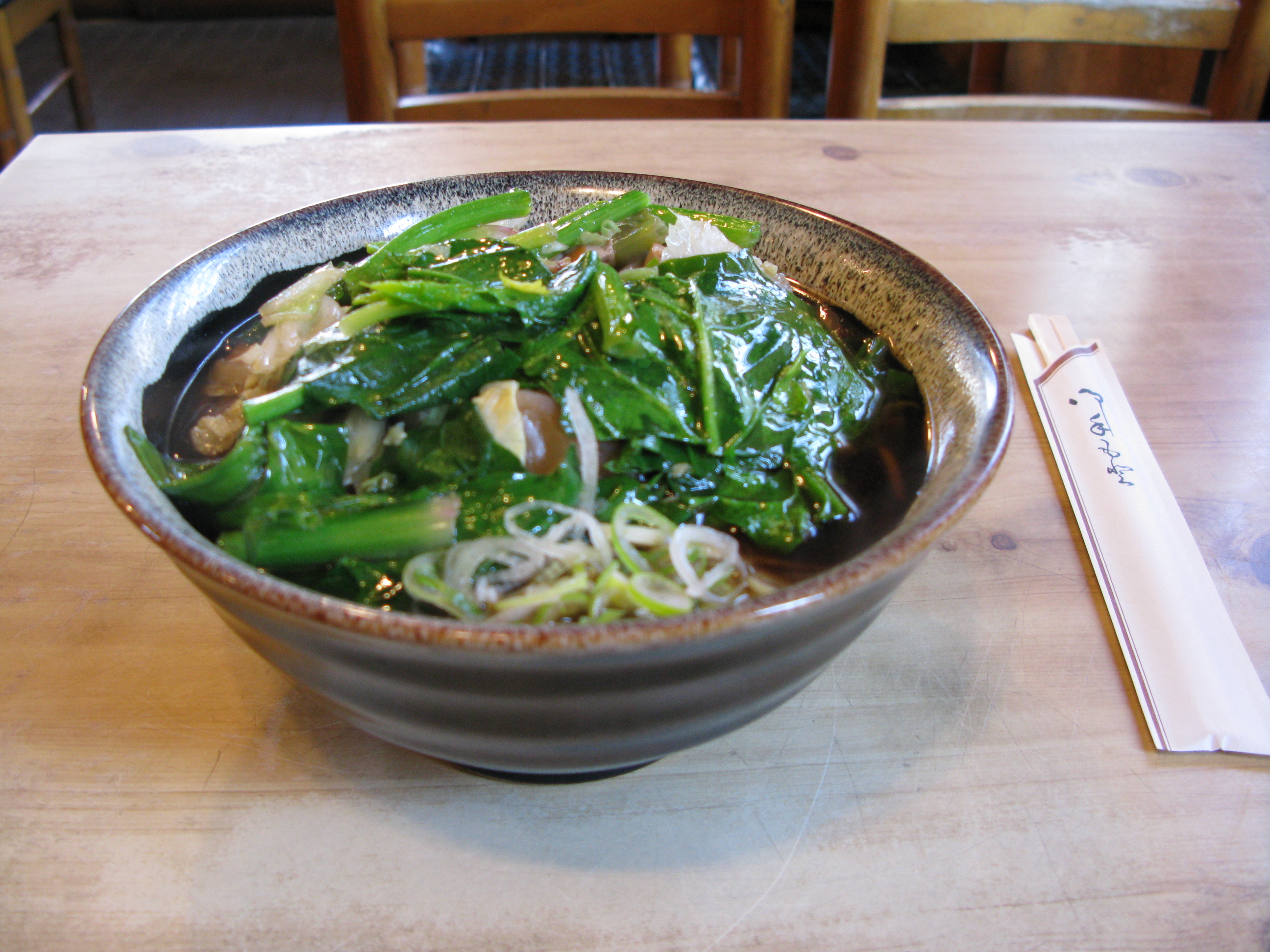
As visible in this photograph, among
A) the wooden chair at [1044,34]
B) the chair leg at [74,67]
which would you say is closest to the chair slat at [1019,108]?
the wooden chair at [1044,34]

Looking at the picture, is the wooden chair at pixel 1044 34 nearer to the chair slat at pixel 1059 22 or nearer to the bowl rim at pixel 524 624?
the chair slat at pixel 1059 22

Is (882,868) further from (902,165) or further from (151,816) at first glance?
(902,165)

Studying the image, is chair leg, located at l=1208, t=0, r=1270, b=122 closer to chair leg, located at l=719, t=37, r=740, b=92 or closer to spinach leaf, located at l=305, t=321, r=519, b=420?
chair leg, located at l=719, t=37, r=740, b=92

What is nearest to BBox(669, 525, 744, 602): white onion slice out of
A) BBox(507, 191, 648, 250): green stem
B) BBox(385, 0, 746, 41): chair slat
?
BBox(507, 191, 648, 250): green stem

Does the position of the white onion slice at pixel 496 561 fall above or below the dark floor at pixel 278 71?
above

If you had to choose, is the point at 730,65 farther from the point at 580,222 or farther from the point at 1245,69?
the point at 580,222

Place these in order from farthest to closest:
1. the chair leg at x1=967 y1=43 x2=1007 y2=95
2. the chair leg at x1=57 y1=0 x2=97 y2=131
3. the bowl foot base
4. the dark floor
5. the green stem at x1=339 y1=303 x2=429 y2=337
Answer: the dark floor, the chair leg at x1=57 y1=0 x2=97 y2=131, the chair leg at x1=967 y1=43 x2=1007 y2=95, the green stem at x1=339 y1=303 x2=429 y2=337, the bowl foot base

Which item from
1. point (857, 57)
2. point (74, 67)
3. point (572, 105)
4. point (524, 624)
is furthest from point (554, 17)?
point (74, 67)

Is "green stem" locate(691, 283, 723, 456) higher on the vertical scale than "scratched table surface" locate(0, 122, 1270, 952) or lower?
higher
